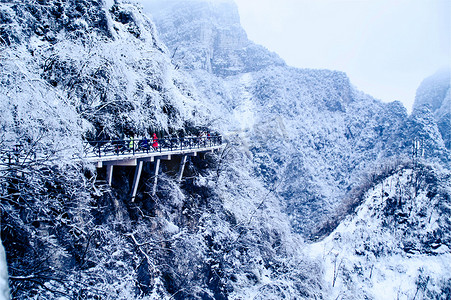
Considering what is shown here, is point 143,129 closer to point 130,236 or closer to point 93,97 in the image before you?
point 93,97

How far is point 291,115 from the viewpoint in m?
115

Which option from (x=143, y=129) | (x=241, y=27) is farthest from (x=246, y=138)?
(x=241, y=27)

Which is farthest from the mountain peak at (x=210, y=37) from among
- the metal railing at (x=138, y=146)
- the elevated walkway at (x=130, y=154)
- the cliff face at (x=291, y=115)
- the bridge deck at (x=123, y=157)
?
the bridge deck at (x=123, y=157)

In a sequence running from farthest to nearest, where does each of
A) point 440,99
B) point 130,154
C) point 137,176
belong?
point 440,99, point 137,176, point 130,154

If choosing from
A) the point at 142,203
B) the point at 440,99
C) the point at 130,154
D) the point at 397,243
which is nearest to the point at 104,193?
the point at 130,154

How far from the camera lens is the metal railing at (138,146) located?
11273 millimetres

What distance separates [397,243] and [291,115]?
73.8 m

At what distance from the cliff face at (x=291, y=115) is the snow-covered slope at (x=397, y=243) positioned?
797 inches

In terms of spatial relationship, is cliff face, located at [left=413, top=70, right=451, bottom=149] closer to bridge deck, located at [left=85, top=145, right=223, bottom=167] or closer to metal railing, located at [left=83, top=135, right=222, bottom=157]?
metal railing, located at [left=83, top=135, right=222, bottom=157]

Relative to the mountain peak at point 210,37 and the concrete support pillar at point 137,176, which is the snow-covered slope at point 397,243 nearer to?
the concrete support pillar at point 137,176

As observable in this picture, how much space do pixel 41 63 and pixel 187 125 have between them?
1122cm

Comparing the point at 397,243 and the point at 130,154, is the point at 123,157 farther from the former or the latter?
the point at 397,243


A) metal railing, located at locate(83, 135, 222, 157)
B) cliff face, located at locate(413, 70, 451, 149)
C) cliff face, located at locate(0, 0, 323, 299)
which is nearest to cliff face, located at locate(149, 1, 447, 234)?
cliff face, located at locate(413, 70, 451, 149)

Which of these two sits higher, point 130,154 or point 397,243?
point 130,154
